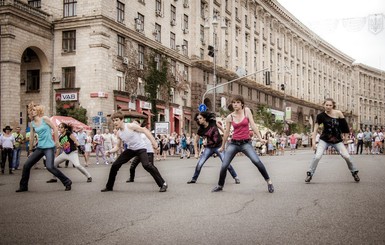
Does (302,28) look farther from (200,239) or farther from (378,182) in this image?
(200,239)

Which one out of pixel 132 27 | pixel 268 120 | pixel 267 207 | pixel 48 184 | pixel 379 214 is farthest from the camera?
pixel 268 120

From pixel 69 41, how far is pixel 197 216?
29311 mm

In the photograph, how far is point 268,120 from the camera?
164ft

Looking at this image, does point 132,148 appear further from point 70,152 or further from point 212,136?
point 70,152

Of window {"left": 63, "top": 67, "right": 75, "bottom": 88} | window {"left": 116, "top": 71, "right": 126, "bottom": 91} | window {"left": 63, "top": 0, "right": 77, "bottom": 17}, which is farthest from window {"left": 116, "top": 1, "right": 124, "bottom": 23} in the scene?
window {"left": 63, "top": 67, "right": 75, "bottom": 88}

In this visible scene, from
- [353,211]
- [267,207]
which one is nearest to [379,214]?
[353,211]

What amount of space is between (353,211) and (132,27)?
3118cm

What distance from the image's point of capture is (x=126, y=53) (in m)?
34.2

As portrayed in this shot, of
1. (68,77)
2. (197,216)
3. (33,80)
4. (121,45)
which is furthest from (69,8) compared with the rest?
(197,216)

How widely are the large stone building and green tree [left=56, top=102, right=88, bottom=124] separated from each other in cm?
56

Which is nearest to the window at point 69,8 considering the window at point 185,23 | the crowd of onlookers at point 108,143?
the crowd of onlookers at point 108,143

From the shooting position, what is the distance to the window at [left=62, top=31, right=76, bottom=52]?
3244cm

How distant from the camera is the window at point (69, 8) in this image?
106 ft

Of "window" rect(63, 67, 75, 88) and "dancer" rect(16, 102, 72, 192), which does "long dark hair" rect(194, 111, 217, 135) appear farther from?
"window" rect(63, 67, 75, 88)
